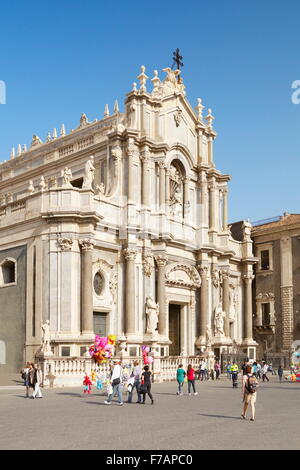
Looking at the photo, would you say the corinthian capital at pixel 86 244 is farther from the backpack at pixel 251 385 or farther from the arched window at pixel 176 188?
the backpack at pixel 251 385

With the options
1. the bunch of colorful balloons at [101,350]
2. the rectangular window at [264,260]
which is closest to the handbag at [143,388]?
the bunch of colorful balloons at [101,350]

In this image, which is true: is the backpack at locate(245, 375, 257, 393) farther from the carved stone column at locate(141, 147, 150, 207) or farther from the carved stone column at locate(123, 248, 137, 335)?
the carved stone column at locate(141, 147, 150, 207)

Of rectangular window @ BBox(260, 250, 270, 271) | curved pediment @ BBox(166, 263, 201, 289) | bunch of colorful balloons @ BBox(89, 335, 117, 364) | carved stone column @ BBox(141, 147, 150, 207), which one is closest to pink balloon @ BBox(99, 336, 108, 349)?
bunch of colorful balloons @ BBox(89, 335, 117, 364)

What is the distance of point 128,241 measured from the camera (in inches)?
1473

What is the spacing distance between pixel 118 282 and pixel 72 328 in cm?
516

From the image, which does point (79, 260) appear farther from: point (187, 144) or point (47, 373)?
point (187, 144)

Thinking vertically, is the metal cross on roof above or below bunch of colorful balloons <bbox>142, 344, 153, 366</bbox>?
above

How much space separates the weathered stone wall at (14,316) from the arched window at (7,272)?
1.53ft

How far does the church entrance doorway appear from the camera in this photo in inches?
1673

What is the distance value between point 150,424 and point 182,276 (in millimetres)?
27701

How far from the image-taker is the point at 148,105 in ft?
133

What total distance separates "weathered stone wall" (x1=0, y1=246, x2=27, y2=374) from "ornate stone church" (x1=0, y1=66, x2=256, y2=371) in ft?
0.20

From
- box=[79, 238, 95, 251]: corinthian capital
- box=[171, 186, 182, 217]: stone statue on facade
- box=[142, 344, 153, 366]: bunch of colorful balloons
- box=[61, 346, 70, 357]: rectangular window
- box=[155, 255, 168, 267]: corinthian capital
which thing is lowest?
box=[142, 344, 153, 366]: bunch of colorful balloons

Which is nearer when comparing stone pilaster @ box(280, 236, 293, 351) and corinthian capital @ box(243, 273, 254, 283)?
stone pilaster @ box(280, 236, 293, 351)
